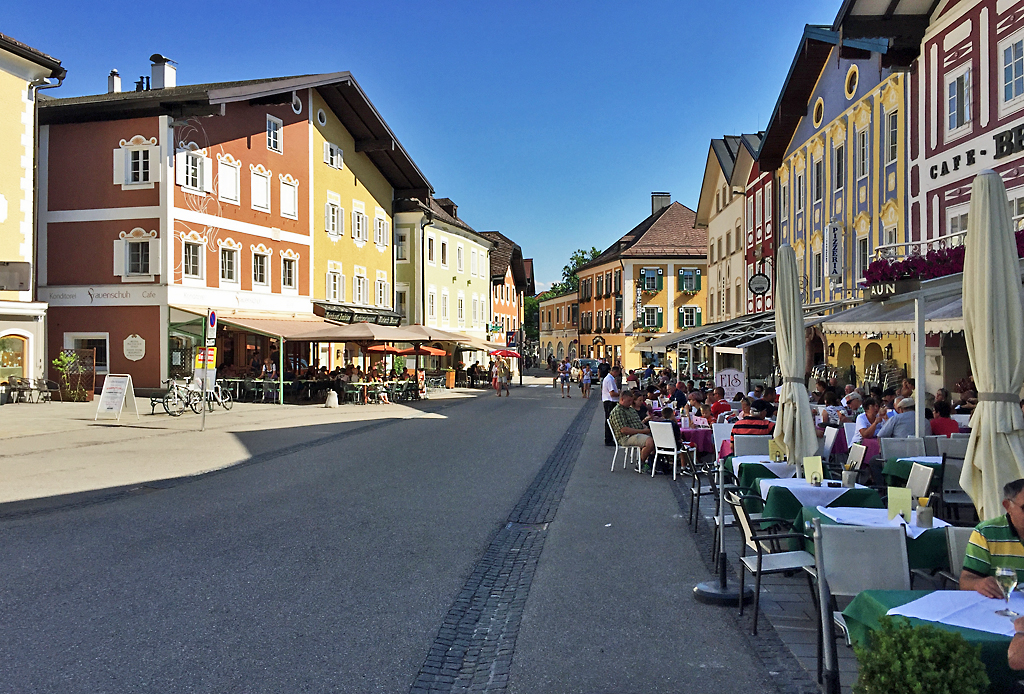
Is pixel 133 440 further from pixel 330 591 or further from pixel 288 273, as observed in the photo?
pixel 288 273

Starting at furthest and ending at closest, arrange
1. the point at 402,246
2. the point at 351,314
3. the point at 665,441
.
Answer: the point at 402,246
the point at 351,314
the point at 665,441

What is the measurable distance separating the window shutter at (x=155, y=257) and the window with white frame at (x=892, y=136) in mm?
21627

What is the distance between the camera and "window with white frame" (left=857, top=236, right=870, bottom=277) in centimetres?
2112

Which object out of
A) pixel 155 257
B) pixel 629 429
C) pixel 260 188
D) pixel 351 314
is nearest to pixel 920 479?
pixel 629 429

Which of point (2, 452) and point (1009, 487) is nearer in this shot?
point (1009, 487)

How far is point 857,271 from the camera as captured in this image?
21.6 meters

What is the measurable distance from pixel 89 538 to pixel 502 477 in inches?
230

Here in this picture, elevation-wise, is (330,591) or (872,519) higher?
(872,519)

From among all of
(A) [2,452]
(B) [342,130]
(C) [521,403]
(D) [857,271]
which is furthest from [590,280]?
(A) [2,452]

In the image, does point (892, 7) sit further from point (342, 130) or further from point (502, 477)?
point (342, 130)

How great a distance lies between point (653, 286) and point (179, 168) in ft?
126

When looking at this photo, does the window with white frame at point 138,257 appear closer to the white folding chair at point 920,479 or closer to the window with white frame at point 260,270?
the window with white frame at point 260,270

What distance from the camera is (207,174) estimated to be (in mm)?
28984

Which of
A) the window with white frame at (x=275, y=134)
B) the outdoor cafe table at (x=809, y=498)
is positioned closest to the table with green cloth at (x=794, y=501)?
the outdoor cafe table at (x=809, y=498)
